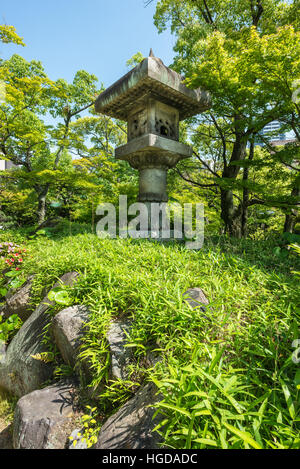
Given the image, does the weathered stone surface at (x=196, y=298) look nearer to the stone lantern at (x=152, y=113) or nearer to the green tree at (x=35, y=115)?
the stone lantern at (x=152, y=113)

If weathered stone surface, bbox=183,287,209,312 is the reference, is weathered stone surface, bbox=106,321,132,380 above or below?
below

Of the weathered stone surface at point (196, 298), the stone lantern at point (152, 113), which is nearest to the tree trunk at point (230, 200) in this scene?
the stone lantern at point (152, 113)

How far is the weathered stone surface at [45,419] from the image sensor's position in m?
1.51

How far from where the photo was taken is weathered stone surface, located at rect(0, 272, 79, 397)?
2184mm

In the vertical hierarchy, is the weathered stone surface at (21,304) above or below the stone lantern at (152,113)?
below

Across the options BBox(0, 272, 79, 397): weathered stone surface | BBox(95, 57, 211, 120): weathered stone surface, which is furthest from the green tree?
BBox(0, 272, 79, 397): weathered stone surface

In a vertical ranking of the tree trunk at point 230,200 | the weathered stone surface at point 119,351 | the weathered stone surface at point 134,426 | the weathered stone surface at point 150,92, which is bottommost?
the weathered stone surface at point 134,426

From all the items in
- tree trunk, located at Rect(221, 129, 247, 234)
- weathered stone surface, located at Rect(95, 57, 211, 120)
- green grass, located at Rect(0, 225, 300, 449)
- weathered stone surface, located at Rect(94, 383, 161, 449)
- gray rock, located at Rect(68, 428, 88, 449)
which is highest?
weathered stone surface, located at Rect(95, 57, 211, 120)

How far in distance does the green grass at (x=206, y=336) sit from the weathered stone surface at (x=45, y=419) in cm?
29

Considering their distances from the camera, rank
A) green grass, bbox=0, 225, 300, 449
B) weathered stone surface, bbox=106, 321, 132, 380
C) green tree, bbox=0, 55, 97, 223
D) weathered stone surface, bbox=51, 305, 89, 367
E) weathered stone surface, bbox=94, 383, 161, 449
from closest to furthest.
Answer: green grass, bbox=0, 225, 300, 449
weathered stone surface, bbox=94, 383, 161, 449
weathered stone surface, bbox=106, 321, 132, 380
weathered stone surface, bbox=51, 305, 89, 367
green tree, bbox=0, 55, 97, 223

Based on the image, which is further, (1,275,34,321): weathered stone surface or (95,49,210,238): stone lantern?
(95,49,210,238): stone lantern

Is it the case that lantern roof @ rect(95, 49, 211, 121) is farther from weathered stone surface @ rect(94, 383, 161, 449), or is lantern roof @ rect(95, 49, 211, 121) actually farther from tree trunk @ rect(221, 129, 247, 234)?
weathered stone surface @ rect(94, 383, 161, 449)

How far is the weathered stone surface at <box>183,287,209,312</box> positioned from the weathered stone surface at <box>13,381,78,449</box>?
1236 millimetres

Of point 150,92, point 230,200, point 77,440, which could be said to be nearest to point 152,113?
point 150,92
